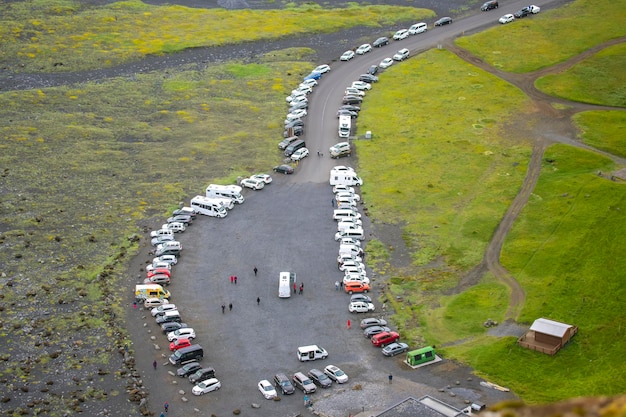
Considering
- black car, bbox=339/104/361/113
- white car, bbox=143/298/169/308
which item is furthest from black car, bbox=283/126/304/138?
white car, bbox=143/298/169/308

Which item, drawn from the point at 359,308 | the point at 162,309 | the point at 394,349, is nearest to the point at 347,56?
the point at 359,308

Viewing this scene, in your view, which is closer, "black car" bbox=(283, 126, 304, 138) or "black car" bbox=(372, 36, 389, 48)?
"black car" bbox=(283, 126, 304, 138)

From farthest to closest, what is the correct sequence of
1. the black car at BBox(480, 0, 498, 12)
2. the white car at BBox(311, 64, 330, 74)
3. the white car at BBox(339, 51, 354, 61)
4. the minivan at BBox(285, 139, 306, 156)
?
the black car at BBox(480, 0, 498, 12) < the white car at BBox(339, 51, 354, 61) < the white car at BBox(311, 64, 330, 74) < the minivan at BBox(285, 139, 306, 156)

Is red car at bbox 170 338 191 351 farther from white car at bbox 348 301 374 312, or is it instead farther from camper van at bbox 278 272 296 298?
white car at bbox 348 301 374 312

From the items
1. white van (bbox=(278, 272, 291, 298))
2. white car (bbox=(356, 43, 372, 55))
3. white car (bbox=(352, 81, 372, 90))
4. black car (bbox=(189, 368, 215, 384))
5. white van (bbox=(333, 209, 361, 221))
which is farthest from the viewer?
white car (bbox=(356, 43, 372, 55))

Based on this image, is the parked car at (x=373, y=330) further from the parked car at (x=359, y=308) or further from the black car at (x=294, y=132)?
the black car at (x=294, y=132)

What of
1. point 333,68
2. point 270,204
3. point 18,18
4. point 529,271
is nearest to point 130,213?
point 270,204

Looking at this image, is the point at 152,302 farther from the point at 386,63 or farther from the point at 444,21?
the point at 444,21

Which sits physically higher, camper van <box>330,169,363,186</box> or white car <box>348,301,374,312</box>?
camper van <box>330,169,363,186</box>
